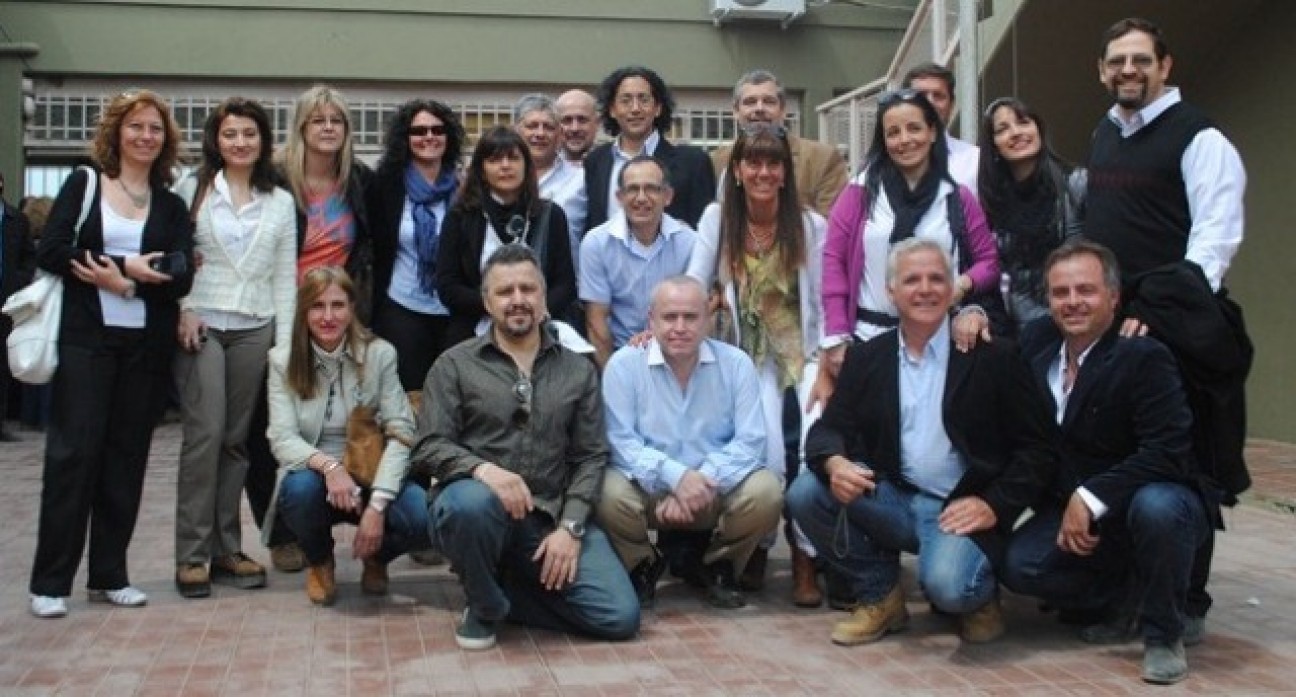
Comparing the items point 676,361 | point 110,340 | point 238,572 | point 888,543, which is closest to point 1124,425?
point 888,543

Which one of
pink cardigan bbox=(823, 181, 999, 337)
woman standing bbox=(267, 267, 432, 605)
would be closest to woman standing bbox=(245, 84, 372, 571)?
woman standing bbox=(267, 267, 432, 605)

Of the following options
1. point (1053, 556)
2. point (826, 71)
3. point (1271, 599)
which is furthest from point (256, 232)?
point (826, 71)

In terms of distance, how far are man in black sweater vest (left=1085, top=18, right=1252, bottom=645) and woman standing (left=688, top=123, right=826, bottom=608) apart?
3.85ft

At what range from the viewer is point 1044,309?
5188 mm

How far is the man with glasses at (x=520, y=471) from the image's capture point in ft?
15.6

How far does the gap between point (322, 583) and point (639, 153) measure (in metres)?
2.40

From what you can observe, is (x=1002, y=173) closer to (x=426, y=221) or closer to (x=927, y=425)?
(x=927, y=425)

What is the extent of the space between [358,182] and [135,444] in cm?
149

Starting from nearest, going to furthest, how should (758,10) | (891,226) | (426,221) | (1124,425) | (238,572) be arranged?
(1124,425) < (891,226) < (238,572) < (426,221) < (758,10)

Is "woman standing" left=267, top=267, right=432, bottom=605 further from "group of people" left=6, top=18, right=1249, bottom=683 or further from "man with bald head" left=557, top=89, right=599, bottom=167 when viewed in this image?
"man with bald head" left=557, top=89, right=599, bottom=167

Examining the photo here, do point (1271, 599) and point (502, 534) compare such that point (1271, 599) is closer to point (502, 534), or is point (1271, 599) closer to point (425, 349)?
point (502, 534)

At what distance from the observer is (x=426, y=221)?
5996 millimetres

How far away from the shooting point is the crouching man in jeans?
15.1 feet

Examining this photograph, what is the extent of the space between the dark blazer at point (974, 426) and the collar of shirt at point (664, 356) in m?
0.58
